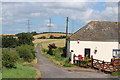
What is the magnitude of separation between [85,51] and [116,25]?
5.89 meters

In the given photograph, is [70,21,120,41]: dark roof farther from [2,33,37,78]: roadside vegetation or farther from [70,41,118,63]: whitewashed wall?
[2,33,37,78]: roadside vegetation

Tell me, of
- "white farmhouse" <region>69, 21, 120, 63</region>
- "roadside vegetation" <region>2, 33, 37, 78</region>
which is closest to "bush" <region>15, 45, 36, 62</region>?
"roadside vegetation" <region>2, 33, 37, 78</region>

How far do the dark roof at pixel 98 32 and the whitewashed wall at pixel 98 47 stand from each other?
52cm

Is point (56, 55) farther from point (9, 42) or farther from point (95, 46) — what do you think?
point (9, 42)

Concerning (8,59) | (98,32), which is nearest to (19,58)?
(8,59)

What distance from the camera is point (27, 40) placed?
35750mm

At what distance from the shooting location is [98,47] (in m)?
25.4

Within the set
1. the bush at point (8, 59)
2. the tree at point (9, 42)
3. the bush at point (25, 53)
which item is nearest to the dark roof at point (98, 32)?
the bush at point (25, 53)

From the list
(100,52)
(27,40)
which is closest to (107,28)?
(100,52)

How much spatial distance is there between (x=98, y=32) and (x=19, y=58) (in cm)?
999

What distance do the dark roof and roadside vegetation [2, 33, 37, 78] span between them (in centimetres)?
539

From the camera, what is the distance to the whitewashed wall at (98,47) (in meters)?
25.3

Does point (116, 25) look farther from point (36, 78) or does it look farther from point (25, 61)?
point (36, 78)

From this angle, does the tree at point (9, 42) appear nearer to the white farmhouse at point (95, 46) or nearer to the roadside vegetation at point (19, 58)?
the roadside vegetation at point (19, 58)
